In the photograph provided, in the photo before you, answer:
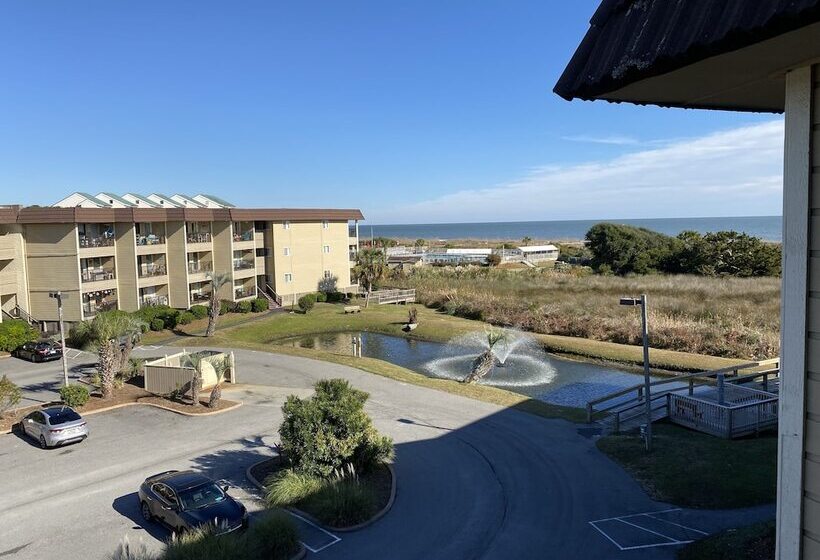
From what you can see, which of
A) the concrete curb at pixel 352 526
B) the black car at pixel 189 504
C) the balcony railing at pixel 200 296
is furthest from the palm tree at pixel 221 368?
the balcony railing at pixel 200 296

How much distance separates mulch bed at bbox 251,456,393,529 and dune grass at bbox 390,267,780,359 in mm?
27205

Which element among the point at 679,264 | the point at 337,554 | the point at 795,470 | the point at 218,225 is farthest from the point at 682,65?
the point at 679,264

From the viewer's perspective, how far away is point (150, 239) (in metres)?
47.3

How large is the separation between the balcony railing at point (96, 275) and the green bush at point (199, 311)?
6285mm

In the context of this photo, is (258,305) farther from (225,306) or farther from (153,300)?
(153,300)

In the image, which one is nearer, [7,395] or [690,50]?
[690,50]

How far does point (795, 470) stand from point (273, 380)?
26.9m

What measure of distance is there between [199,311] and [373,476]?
109 feet

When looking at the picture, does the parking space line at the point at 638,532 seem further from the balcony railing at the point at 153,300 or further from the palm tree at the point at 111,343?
the balcony railing at the point at 153,300

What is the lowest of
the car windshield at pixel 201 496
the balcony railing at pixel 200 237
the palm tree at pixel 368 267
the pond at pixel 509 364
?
the pond at pixel 509 364

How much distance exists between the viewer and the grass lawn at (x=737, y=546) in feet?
31.5

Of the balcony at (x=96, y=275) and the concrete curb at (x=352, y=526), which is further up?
the balcony at (x=96, y=275)

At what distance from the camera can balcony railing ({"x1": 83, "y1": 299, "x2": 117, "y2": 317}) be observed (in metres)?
41.8

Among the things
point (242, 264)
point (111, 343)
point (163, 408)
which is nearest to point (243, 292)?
point (242, 264)
